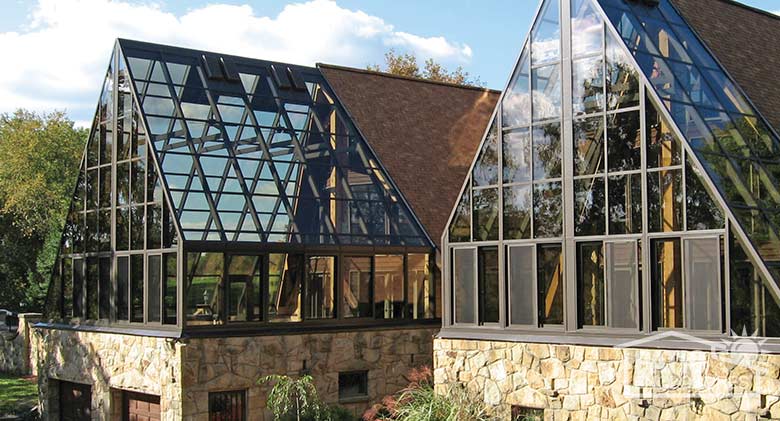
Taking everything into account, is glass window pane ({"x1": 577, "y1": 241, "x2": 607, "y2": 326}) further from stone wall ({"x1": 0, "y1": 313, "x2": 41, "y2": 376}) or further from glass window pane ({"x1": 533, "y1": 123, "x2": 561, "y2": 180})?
stone wall ({"x1": 0, "y1": 313, "x2": 41, "y2": 376})

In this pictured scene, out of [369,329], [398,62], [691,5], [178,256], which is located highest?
[398,62]

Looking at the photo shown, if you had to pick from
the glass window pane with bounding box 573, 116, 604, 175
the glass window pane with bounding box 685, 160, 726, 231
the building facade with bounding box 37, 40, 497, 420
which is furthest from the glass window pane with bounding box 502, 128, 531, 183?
the building facade with bounding box 37, 40, 497, 420

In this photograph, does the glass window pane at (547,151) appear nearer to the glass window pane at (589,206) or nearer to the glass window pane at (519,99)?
the glass window pane at (519,99)

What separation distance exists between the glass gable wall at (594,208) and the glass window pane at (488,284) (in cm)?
2

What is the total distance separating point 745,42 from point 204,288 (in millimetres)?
13164

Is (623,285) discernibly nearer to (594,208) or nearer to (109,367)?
(594,208)

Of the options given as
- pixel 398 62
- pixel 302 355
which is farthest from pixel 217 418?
pixel 398 62

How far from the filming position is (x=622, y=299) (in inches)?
695

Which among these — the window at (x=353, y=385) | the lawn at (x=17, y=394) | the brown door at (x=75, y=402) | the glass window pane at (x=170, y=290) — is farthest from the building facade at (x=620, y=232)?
the lawn at (x=17, y=394)

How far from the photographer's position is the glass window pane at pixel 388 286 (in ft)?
77.3

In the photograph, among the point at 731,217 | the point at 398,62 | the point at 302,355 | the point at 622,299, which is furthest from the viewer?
the point at 398,62

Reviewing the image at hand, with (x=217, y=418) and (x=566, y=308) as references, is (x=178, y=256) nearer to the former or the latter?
(x=217, y=418)

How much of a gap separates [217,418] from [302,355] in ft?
7.75

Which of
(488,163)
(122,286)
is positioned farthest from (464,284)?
(122,286)
